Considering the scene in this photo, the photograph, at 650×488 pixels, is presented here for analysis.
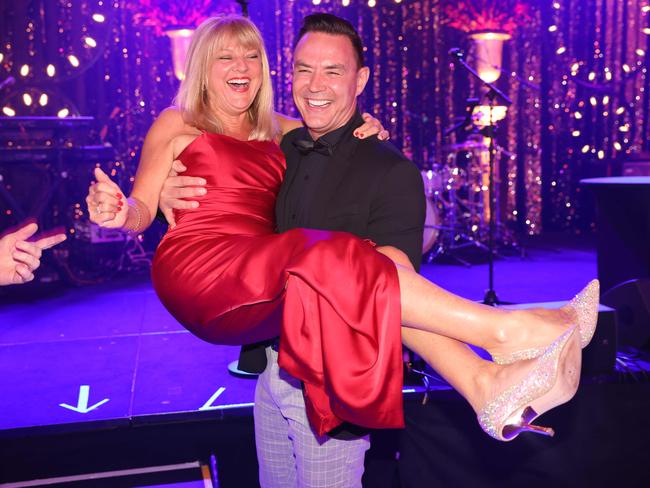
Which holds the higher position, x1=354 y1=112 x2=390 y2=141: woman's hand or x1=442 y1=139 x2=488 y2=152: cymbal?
x1=354 y1=112 x2=390 y2=141: woman's hand

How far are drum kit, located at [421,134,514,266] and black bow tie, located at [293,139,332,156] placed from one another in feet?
14.4

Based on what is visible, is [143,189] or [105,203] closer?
[105,203]

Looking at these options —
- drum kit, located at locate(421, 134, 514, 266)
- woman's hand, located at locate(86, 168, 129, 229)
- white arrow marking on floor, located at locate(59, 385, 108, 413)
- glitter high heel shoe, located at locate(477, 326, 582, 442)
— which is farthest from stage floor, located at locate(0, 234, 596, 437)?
glitter high heel shoe, located at locate(477, 326, 582, 442)

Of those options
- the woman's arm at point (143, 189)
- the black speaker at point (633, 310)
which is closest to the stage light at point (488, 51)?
the black speaker at point (633, 310)

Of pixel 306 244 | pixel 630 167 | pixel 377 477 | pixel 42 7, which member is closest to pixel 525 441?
pixel 377 477

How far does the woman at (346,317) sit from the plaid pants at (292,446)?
0.82 feet

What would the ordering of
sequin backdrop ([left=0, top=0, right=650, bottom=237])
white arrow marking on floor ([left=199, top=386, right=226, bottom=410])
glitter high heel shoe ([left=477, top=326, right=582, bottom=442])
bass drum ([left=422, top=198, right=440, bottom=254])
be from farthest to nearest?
sequin backdrop ([left=0, top=0, right=650, bottom=237]) → bass drum ([left=422, top=198, right=440, bottom=254]) → white arrow marking on floor ([left=199, top=386, right=226, bottom=410]) → glitter high heel shoe ([left=477, top=326, right=582, bottom=442])

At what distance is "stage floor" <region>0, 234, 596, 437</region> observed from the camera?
123 inches

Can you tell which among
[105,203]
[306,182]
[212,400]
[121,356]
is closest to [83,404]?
[212,400]

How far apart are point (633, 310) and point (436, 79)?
200 inches

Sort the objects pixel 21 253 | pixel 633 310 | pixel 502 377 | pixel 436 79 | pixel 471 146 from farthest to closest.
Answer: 1. pixel 436 79
2. pixel 471 146
3. pixel 633 310
4. pixel 21 253
5. pixel 502 377

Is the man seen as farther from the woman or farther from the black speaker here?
the black speaker

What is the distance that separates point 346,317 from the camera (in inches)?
70.5

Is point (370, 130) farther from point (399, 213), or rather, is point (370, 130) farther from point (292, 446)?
point (292, 446)
